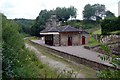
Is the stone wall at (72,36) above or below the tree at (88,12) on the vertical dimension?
below

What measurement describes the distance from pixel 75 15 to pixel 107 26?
53.2 m

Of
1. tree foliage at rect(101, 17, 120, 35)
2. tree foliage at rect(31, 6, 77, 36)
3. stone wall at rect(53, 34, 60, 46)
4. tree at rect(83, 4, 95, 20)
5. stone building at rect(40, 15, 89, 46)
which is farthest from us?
tree at rect(83, 4, 95, 20)

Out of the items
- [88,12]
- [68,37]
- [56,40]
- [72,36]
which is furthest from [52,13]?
[68,37]

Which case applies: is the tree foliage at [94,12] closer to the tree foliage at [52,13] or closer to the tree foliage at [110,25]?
the tree foliage at [52,13]

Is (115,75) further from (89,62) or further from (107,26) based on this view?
(107,26)

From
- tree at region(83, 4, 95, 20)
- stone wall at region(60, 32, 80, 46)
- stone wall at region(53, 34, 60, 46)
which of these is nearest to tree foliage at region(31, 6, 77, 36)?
tree at region(83, 4, 95, 20)

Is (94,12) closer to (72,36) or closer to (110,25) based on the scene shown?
(72,36)

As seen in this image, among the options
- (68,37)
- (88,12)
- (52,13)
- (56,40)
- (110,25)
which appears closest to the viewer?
(110,25)

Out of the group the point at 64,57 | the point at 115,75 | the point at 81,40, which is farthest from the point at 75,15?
the point at 115,75

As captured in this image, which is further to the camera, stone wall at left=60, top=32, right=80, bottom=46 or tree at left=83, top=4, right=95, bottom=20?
tree at left=83, top=4, right=95, bottom=20

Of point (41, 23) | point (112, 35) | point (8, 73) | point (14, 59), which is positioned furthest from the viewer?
point (41, 23)

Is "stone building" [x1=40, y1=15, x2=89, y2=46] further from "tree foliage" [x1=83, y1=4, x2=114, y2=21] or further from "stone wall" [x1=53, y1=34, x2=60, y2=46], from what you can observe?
"tree foliage" [x1=83, y1=4, x2=114, y2=21]

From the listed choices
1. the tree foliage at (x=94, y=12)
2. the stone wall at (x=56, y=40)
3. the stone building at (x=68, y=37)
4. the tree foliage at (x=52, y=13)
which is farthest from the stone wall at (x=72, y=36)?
the tree foliage at (x=94, y=12)

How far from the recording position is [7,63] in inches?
308
